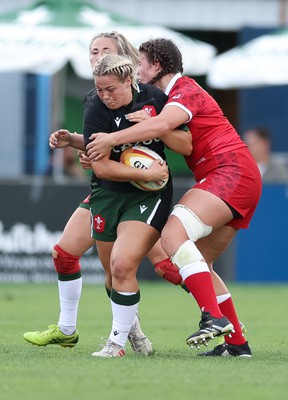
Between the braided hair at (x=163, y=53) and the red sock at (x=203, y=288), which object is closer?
the red sock at (x=203, y=288)

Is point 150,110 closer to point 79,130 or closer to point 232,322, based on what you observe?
point 232,322

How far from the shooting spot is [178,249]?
7277 mm

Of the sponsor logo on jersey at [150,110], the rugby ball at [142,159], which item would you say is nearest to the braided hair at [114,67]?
the sponsor logo on jersey at [150,110]

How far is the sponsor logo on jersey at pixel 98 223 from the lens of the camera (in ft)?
25.0

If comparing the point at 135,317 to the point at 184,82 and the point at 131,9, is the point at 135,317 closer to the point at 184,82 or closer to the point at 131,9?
the point at 184,82

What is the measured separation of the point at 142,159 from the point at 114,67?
56 centimetres

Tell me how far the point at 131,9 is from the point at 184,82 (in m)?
14.4

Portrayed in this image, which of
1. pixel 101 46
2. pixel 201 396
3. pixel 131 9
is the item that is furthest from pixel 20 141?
pixel 201 396

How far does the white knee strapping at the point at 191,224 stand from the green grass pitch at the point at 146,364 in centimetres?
72

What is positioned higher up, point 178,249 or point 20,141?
point 178,249

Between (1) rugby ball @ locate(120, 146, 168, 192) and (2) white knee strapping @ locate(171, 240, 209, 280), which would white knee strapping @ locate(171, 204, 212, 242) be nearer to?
(2) white knee strapping @ locate(171, 240, 209, 280)

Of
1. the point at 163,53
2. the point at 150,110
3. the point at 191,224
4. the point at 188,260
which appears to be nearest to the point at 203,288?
the point at 188,260

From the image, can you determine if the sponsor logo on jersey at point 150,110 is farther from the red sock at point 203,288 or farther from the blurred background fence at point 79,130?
the blurred background fence at point 79,130

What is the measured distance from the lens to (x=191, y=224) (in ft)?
24.1
